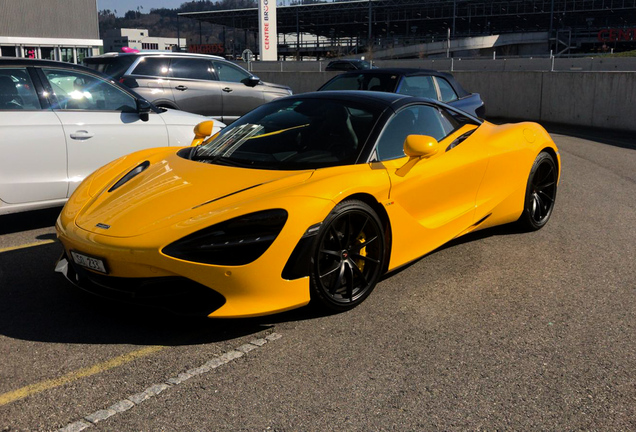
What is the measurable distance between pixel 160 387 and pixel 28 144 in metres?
3.43

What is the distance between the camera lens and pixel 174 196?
12.5ft

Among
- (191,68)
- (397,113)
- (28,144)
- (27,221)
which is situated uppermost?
(191,68)

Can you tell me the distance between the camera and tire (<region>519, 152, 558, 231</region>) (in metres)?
5.64

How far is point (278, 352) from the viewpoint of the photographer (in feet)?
11.2

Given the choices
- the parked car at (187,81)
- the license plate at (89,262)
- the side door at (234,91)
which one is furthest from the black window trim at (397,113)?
the side door at (234,91)

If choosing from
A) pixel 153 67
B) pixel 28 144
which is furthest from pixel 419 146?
pixel 153 67

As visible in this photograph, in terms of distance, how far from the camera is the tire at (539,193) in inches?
222

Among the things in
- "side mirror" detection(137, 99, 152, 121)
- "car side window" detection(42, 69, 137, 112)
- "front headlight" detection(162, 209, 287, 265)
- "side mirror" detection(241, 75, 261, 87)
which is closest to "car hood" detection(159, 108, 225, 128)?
"side mirror" detection(137, 99, 152, 121)

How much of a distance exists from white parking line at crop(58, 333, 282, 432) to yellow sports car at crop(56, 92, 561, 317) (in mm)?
194

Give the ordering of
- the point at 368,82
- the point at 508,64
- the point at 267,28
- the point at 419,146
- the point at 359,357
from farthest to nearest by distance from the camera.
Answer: the point at 267,28
the point at 508,64
the point at 368,82
the point at 419,146
the point at 359,357

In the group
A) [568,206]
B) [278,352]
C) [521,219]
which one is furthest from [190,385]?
[568,206]

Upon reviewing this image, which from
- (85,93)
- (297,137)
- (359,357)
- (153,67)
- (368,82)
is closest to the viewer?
(359,357)

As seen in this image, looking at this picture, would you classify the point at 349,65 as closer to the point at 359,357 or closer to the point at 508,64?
the point at 508,64

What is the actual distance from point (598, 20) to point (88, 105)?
266ft
